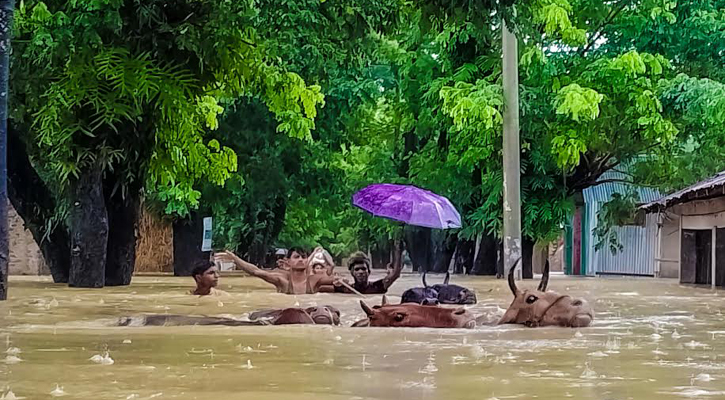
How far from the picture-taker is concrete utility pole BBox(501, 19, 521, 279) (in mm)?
19312

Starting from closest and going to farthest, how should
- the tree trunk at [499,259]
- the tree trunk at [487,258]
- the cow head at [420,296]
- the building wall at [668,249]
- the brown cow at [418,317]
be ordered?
the brown cow at [418,317] < the cow head at [420,296] < the tree trunk at [499,259] < the tree trunk at [487,258] < the building wall at [668,249]

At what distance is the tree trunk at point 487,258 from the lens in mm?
26281

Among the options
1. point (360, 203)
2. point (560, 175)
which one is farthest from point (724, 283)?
point (360, 203)

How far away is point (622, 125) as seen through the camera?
71.3 feet

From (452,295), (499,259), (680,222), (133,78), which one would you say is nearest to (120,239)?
(133,78)

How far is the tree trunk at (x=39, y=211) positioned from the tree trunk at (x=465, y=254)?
44.9 ft

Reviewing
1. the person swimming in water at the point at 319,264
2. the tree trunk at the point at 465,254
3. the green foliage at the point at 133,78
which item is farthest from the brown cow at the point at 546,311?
the tree trunk at the point at 465,254

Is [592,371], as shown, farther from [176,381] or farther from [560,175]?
[560,175]

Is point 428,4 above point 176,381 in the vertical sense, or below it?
above

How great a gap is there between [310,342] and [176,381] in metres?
2.45

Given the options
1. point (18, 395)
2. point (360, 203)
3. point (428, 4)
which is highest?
point (428, 4)

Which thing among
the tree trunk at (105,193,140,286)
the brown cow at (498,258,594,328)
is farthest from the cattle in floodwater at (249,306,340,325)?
the tree trunk at (105,193,140,286)

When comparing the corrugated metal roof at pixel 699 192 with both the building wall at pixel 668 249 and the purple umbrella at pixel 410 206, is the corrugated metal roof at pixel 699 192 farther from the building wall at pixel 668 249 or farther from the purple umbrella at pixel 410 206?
the building wall at pixel 668 249

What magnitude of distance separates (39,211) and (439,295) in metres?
7.87
